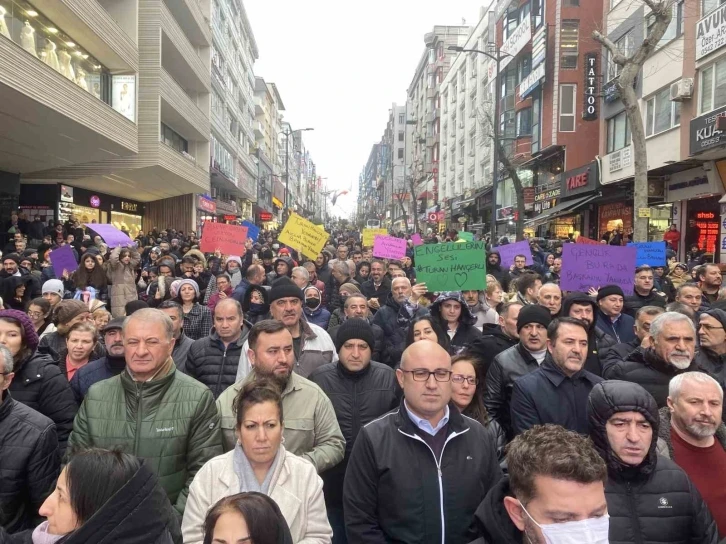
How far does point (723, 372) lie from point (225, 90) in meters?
43.1

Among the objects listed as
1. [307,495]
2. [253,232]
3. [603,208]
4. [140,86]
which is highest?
[140,86]

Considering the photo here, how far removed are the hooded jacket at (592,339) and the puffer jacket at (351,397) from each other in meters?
1.89

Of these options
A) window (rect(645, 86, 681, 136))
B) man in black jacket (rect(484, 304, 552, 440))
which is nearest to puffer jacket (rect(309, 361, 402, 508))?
man in black jacket (rect(484, 304, 552, 440))

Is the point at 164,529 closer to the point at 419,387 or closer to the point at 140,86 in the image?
the point at 419,387

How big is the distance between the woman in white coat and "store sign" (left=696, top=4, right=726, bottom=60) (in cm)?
1925

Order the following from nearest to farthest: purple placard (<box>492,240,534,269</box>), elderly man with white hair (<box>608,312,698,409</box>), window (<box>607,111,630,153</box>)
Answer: elderly man with white hair (<box>608,312,698,409</box>) < purple placard (<box>492,240,534,269</box>) < window (<box>607,111,630,153</box>)

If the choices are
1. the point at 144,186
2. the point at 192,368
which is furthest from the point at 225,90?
the point at 192,368

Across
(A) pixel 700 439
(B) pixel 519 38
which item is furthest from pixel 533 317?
(B) pixel 519 38

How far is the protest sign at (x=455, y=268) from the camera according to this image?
7.02m

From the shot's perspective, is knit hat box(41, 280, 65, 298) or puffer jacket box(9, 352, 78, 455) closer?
puffer jacket box(9, 352, 78, 455)

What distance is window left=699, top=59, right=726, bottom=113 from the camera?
17703 millimetres

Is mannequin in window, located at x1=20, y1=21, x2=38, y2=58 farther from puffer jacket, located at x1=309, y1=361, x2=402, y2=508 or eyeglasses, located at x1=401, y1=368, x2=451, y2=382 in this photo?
eyeglasses, located at x1=401, y1=368, x2=451, y2=382

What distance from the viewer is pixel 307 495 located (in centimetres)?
283

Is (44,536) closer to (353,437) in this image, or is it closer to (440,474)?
(440,474)
